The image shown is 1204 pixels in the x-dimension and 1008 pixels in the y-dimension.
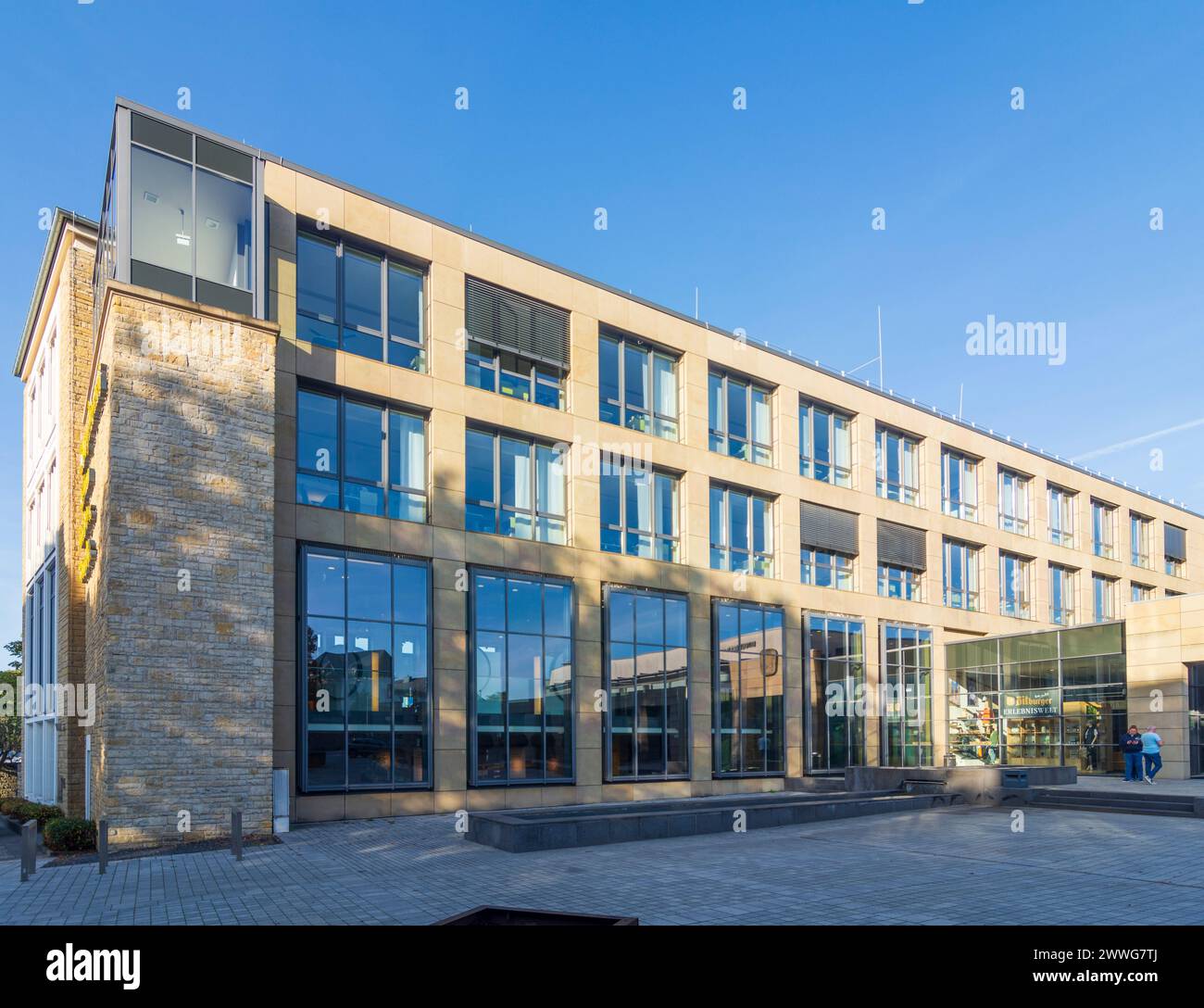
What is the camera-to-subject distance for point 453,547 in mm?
22406

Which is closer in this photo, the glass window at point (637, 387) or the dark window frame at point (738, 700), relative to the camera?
the glass window at point (637, 387)

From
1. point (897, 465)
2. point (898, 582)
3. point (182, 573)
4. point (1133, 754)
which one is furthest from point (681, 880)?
point (897, 465)

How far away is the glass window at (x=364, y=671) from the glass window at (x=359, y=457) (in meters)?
1.24

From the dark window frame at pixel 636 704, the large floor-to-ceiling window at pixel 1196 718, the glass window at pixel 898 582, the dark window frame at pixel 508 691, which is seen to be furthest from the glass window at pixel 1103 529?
the dark window frame at pixel 508 691

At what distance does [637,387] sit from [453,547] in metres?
8.13

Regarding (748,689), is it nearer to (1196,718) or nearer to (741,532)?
(741,532)

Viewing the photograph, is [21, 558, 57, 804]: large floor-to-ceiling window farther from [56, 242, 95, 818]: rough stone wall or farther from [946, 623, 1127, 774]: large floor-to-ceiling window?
[946, 623, 1127, 774]: large floor-to-ceiling window

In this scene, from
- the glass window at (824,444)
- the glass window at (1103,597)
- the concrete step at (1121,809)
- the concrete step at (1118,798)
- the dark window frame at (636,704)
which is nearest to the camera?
the concrete step at (1121,809)

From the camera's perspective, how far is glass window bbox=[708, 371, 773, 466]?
2946 centimetres

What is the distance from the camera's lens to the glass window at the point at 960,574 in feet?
121

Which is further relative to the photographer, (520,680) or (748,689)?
(748,689)

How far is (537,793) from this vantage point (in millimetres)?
23141

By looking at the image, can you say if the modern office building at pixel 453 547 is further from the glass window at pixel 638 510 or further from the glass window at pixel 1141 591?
the glass window at pixel 1141 591
